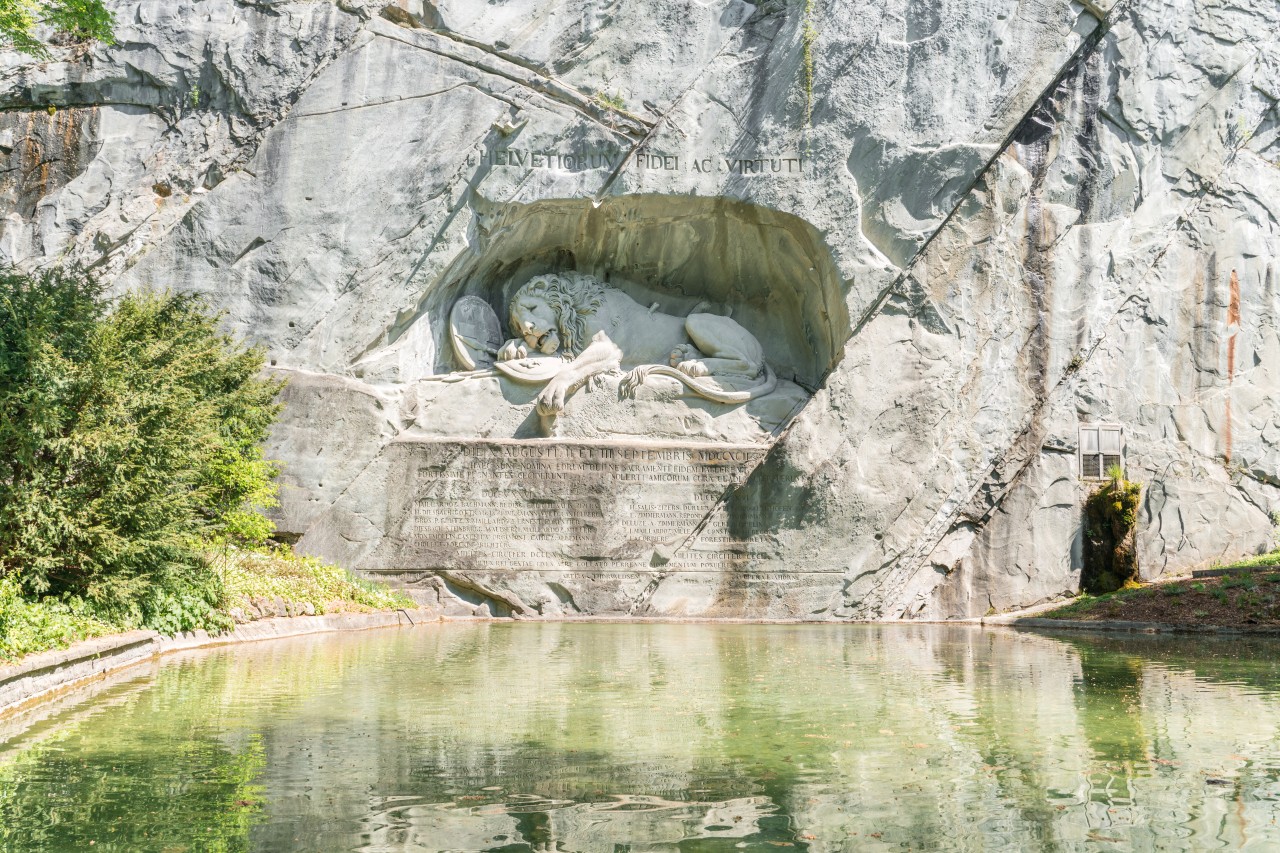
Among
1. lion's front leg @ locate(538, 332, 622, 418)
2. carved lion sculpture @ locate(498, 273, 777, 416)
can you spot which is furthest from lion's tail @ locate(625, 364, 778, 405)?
lion's front leg @ locate(538, 332, 622, 418)

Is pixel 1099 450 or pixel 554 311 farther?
pixel 554 311

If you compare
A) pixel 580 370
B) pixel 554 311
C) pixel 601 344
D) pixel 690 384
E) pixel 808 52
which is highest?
pixel 808 52

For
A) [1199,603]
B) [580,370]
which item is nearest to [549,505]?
[580,370]

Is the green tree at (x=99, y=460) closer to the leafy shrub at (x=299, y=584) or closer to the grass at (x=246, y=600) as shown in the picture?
the grass at (x=246, y=600)

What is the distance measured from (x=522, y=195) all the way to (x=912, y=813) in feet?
40.7

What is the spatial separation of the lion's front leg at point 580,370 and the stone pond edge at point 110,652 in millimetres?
3931

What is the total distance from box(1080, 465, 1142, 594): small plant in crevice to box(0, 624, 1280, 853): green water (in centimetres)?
621

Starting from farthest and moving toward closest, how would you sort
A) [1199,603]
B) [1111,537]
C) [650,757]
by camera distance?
[1111,537]
[1199,603]
[650,757]

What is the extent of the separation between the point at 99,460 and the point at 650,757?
5302mm

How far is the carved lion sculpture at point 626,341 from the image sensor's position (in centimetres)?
1589

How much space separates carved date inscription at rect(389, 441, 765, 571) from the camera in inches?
571

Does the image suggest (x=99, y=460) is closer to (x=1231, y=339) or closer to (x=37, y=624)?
(x=37, y=624)

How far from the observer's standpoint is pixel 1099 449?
15688 millimetres

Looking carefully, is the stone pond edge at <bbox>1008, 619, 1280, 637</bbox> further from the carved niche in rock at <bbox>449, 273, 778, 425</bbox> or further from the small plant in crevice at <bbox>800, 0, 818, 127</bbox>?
the small plant in crevice at <bbox>800, 0, 818, 127</bbox>
